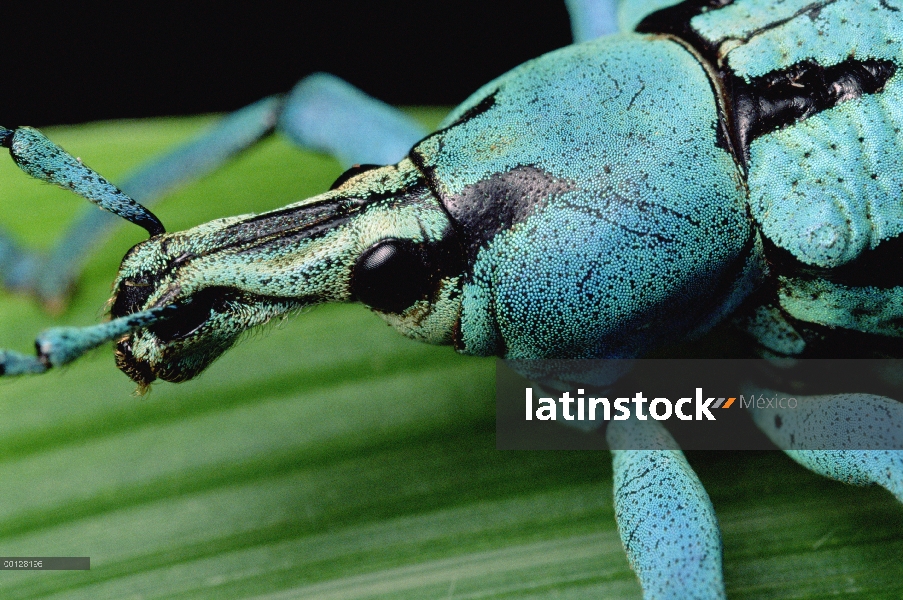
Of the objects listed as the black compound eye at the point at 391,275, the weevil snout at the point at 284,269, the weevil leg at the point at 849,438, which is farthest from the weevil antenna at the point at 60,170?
the weevil leg at the point at 849,438

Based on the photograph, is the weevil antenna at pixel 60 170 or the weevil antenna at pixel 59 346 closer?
the weevil antenna at pixel 59 346

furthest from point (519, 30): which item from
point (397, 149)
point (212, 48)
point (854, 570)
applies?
point (854, 570)

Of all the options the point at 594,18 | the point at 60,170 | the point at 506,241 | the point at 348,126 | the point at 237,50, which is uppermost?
the point at 237,50

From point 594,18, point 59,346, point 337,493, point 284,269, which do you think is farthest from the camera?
point 594,18

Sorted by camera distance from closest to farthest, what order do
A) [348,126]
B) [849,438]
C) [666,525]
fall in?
[666,525], [849,438], [348,126]

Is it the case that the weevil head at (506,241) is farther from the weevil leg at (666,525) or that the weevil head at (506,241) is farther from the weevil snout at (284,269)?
the weevil leg at (666,525)
